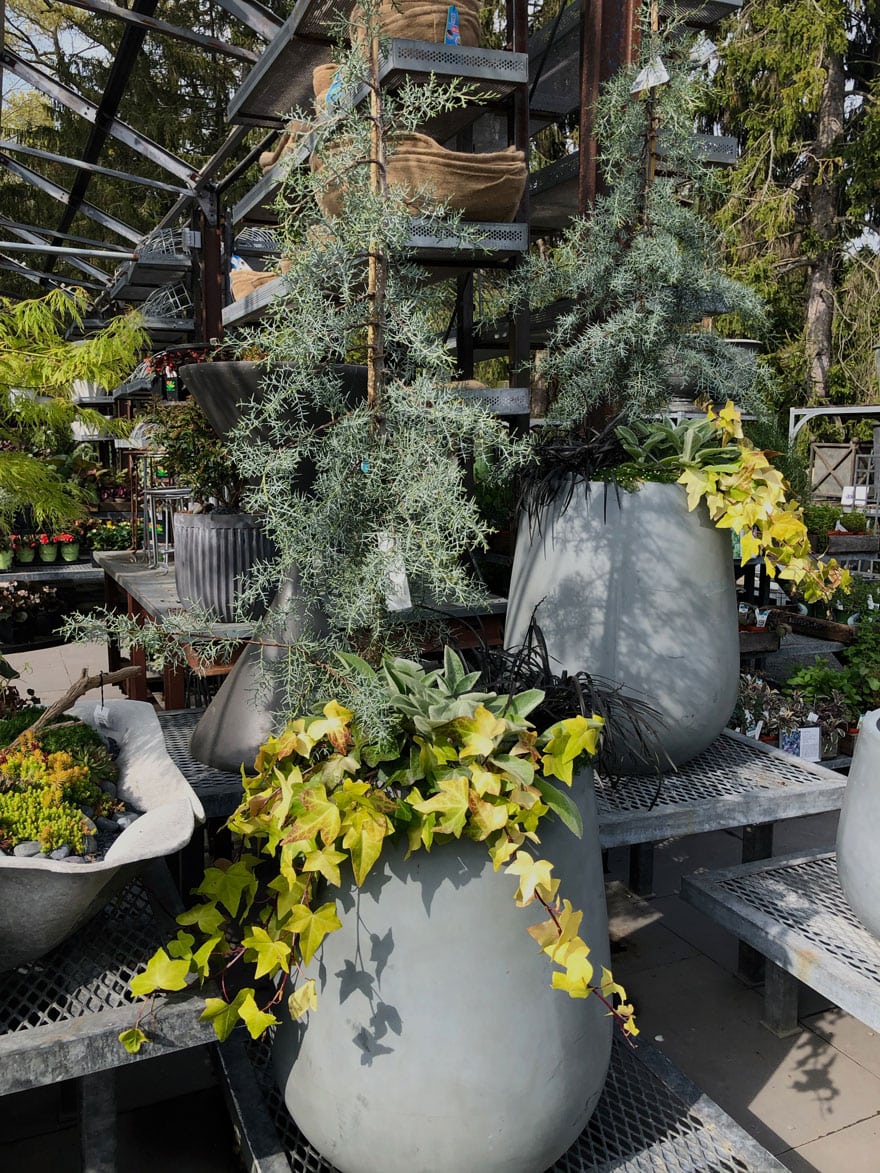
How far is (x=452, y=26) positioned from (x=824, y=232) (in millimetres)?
8637

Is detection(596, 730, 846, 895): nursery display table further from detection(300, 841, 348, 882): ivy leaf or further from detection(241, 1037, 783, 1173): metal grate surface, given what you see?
detection(300, 841, 348, 882): ivy leaf

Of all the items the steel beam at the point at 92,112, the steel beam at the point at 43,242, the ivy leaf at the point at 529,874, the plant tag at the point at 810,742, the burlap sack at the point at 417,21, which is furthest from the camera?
the steel beam at the point at 43,242

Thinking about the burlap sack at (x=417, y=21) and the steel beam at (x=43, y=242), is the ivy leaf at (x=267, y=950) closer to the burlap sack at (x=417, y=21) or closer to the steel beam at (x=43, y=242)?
the burlap sack at (x=417, y=21)

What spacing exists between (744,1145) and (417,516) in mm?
987

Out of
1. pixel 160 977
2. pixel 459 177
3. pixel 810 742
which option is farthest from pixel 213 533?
pixel 810 742

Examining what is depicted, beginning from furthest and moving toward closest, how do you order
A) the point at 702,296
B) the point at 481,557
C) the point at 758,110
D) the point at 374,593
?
the point at 758,110 → the point at 481,557 → the point at 702,296 → the point at 374,593

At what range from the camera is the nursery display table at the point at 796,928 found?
1432 millimetres

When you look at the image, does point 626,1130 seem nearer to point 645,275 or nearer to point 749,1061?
point 749,1061

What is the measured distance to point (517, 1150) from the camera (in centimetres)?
113

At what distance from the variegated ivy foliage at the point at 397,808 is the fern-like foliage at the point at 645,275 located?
0.97 m

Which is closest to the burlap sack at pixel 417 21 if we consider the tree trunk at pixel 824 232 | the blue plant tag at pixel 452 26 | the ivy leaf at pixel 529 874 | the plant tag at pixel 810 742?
the blue plant tag at pixel 452 26

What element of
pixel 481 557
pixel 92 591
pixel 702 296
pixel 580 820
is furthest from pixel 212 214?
pixel 580 820

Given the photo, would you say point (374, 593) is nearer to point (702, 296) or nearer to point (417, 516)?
point (417, 516)

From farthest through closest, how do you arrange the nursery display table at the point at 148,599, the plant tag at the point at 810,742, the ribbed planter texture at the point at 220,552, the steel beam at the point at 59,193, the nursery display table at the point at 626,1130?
the steel beam at the point at 59,193 → the plant tag at the point at 810,742 → the nursery display table at the point at 148,599 → the ribbed planter texture at the point at 220,552 → the nursery display table at the point at 626,1130
